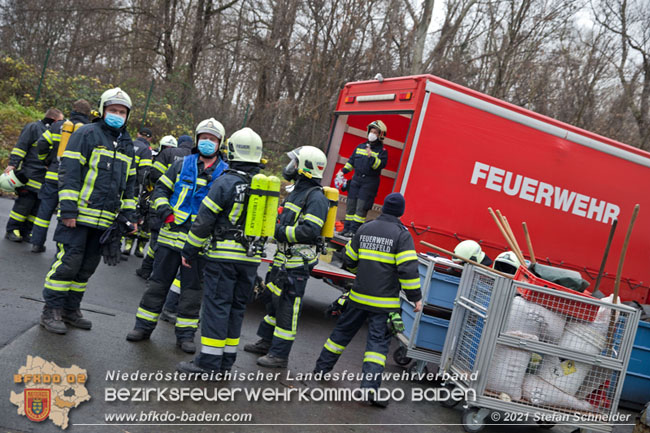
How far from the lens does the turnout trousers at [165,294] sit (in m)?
4.91

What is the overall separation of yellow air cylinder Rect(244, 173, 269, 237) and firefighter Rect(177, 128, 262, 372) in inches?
3.8

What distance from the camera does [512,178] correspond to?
23.8 ft

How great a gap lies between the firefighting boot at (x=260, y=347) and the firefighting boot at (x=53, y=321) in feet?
5.48

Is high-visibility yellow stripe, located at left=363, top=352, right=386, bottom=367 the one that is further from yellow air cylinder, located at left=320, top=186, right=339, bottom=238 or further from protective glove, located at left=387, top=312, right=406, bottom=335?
yellow air cylinder, located at left=320, top=186, right=339, bottom=238

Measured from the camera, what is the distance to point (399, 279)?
15.9 ft

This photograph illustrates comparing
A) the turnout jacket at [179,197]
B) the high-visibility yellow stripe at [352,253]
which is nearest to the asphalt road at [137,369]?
the turnout jacket at [179,197]

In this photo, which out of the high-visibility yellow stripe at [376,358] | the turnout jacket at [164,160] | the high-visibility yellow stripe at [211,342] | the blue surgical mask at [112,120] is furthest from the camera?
the turnout jacket at [164,160]

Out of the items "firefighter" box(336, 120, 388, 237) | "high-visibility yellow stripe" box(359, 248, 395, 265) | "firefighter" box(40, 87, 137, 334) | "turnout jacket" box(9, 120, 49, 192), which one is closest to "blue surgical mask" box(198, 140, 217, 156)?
"firefighter" box(40, 87, 137, 334)

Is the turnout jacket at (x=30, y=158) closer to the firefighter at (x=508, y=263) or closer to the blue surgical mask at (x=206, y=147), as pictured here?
the blue surgical mask at (x=206, y=147)

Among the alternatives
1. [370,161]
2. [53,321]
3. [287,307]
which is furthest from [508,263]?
[53,321]

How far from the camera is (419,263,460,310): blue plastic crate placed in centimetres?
543

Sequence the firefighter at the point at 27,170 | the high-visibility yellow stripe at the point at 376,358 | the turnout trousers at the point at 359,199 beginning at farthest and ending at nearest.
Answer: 1. the turnout trousers at the point at 359,199
2. the firefighter at the point at 27,170
3. the high-visibility yellow stripe at the point at 376,358

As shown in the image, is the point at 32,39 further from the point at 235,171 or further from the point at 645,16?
the point at 645,16

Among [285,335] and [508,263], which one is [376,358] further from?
[508,263]
